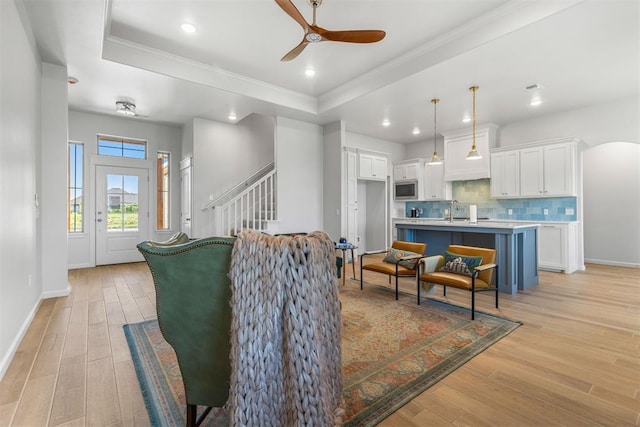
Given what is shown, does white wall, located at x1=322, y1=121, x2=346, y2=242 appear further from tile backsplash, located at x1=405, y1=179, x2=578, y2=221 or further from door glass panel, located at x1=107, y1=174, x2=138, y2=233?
door glass panel, located at x1=107, y1=174, x2=138, y2=233

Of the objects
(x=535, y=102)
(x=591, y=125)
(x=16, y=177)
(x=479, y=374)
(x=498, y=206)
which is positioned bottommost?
(x=479, y=374)

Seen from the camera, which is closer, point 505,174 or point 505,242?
point 505,242

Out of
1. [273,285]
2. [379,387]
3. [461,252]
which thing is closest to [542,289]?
[461,252]

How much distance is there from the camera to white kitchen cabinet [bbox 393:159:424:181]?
799 cm

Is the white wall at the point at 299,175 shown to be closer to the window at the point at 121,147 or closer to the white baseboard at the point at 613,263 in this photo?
the window at the point at 121,147

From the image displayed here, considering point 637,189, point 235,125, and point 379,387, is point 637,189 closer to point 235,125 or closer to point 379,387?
point 379,387

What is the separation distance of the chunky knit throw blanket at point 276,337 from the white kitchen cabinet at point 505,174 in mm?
6432

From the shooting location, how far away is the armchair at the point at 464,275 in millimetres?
3277

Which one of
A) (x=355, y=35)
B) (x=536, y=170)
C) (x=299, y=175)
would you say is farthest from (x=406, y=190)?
(x=355, y=35)

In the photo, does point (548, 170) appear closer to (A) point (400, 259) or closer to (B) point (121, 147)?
(A) point (400, 259)

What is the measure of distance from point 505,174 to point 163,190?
7.39m

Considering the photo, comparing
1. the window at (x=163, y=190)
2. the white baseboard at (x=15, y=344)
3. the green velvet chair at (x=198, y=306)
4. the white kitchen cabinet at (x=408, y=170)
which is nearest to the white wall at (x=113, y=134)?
the window at (x=163, y=190)

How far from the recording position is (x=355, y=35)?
9.83 feet

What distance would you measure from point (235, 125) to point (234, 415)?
6.35 m
